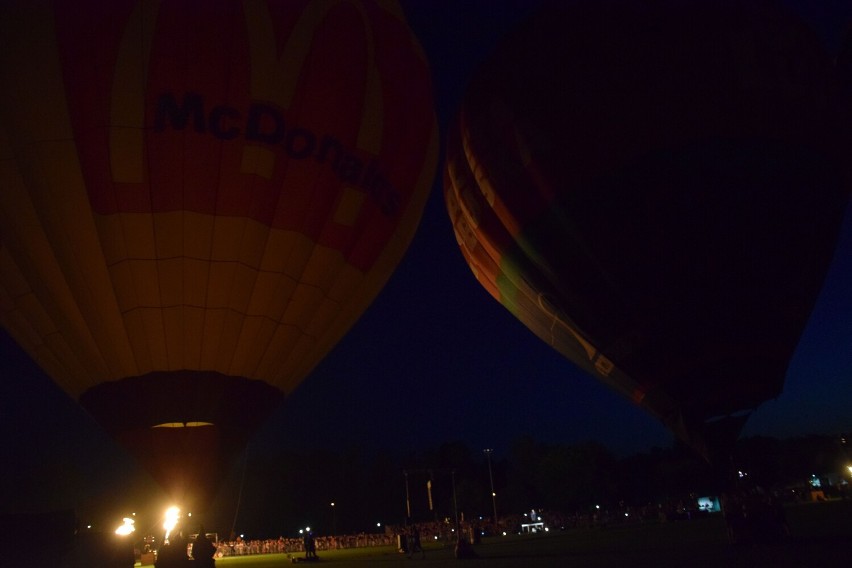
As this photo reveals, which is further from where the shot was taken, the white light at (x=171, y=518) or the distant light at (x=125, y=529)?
the distant light at (x=125, y=529)

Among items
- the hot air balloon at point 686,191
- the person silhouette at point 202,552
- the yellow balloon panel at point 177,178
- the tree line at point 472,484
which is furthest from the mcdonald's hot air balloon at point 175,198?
the tree line at point 472,484

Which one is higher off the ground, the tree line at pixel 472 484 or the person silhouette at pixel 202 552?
the tree line at pixel 472 484

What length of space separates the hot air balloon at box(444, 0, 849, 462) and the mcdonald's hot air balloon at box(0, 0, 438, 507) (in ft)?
10.7

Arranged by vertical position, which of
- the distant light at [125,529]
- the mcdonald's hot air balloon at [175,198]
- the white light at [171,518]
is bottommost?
the white light at [171,518]

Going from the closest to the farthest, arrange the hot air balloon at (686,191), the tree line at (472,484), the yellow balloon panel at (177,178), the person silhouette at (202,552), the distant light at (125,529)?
the yellow balloon panel at (177,178) → the person silhouette at (202,552) → the hot air balloon at (686,191) → the distant light at (125,529) → the tree line at (472,484)

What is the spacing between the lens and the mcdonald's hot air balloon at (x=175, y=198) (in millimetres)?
7344

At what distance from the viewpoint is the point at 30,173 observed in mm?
7402

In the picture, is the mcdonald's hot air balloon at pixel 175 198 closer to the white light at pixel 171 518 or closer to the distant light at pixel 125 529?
the white light at pixel 171 518

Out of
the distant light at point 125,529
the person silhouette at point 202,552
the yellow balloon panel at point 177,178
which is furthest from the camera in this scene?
the distant light at point 125,529

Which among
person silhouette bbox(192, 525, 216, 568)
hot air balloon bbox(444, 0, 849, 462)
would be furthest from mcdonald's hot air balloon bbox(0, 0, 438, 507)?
hot air balloon bbox(444, 0, 849, 462)

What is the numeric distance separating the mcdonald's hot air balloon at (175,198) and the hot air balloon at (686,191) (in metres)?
3.26

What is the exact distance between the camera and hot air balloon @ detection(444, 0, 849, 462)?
29.6ft

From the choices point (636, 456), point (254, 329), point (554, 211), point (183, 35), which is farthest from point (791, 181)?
point (636, 456)

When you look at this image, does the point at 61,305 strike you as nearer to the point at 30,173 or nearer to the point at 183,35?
the point at 30,173
